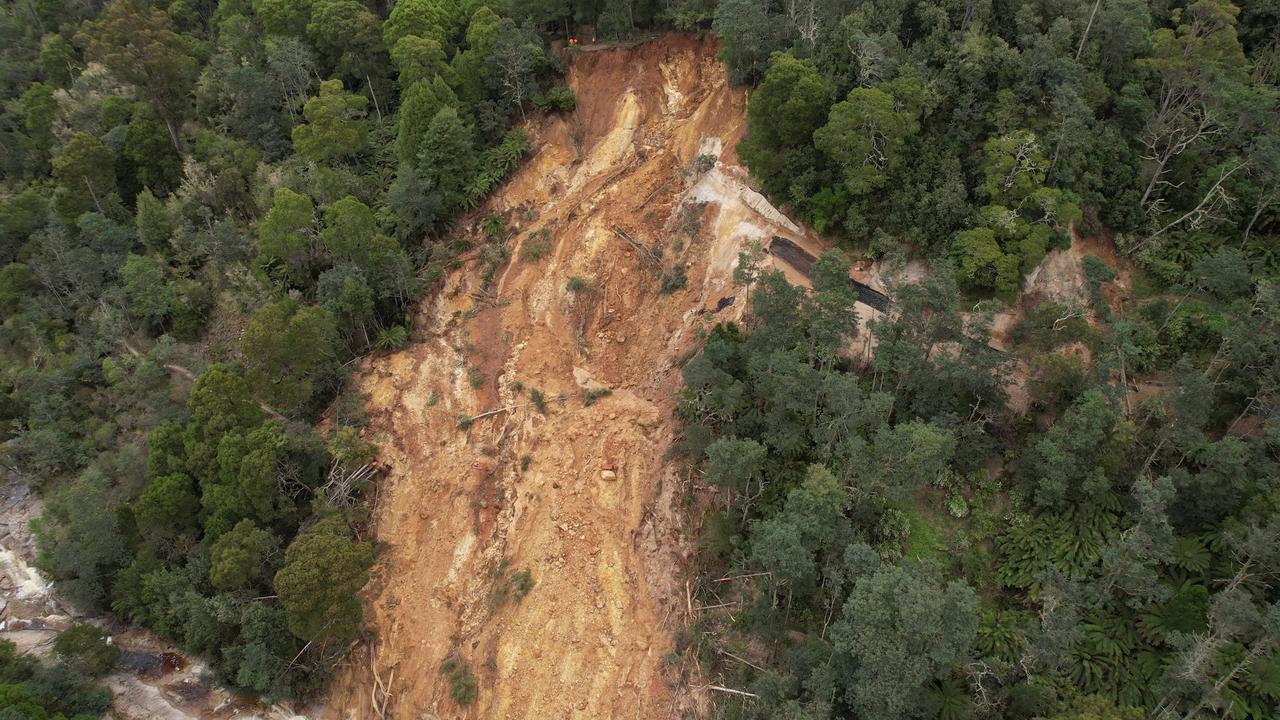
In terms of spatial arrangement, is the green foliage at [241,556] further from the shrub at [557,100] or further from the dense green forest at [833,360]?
the shrub at [557,100]

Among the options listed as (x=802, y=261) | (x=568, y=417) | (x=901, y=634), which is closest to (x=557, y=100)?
(x=802, y=261)

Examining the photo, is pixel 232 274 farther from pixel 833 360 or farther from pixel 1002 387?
pixel 1002 387

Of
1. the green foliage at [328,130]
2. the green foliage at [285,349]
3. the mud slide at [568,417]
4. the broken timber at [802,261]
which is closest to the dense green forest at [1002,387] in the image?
the broken timber at [802,261]

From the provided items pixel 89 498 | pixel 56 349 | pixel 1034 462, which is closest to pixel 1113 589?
pixel 1034 462

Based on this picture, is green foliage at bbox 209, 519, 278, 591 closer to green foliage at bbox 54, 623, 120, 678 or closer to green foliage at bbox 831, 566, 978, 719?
green foliage at bbox 54, 623, 120, 678

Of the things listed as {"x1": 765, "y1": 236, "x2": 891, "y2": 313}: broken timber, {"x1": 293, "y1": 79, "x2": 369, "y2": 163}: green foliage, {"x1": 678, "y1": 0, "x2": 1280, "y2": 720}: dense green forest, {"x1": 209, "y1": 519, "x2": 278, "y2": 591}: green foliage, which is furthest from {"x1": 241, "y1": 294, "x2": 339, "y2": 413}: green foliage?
{"x1": 765, "y1": 236, "x2": 891, "y2": 313}: broken timber

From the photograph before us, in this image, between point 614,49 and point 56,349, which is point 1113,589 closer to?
point 614,49

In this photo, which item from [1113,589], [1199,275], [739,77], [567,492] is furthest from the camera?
[739,77]

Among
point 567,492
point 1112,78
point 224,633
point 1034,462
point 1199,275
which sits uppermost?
point 1112,78
